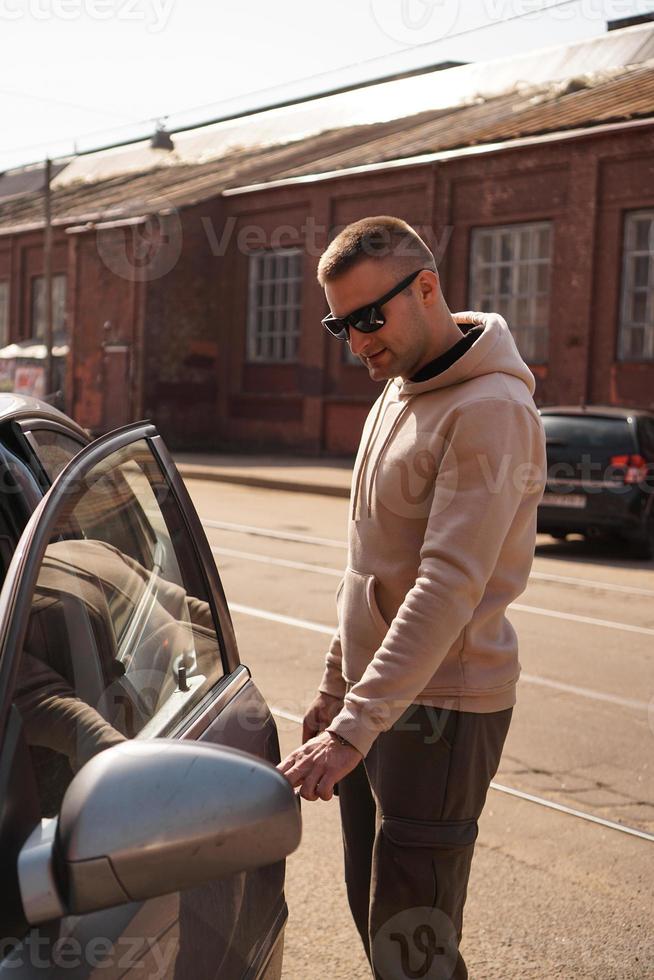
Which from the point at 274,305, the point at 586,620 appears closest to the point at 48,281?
the point at 274,305

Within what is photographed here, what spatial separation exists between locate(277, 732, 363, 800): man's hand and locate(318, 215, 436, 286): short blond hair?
0.94 meters

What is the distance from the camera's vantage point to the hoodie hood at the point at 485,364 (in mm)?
2514

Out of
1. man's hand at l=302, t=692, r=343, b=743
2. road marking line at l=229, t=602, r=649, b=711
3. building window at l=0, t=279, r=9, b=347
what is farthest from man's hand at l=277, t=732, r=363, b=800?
building window at l=0, t=279, r=9, b=347

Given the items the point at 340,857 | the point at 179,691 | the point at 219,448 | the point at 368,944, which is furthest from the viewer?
the point at 219,448

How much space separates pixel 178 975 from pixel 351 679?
100cm

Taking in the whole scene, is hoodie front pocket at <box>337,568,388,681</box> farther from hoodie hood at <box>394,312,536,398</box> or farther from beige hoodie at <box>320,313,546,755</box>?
hoodie hood at <box>394,312,536,398</box>

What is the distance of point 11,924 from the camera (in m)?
1.49

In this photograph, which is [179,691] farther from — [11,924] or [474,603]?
[11,924]

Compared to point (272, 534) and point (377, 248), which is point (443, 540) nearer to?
point (377, 248)

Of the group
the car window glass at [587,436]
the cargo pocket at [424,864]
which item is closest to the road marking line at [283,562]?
the car window glass at [587,436]

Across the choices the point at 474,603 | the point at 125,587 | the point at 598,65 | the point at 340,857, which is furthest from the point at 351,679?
the point at 598,65

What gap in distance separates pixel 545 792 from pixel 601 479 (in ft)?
27.5

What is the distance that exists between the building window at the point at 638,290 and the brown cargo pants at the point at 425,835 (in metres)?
19.3

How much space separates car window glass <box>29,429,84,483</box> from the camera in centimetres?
257
